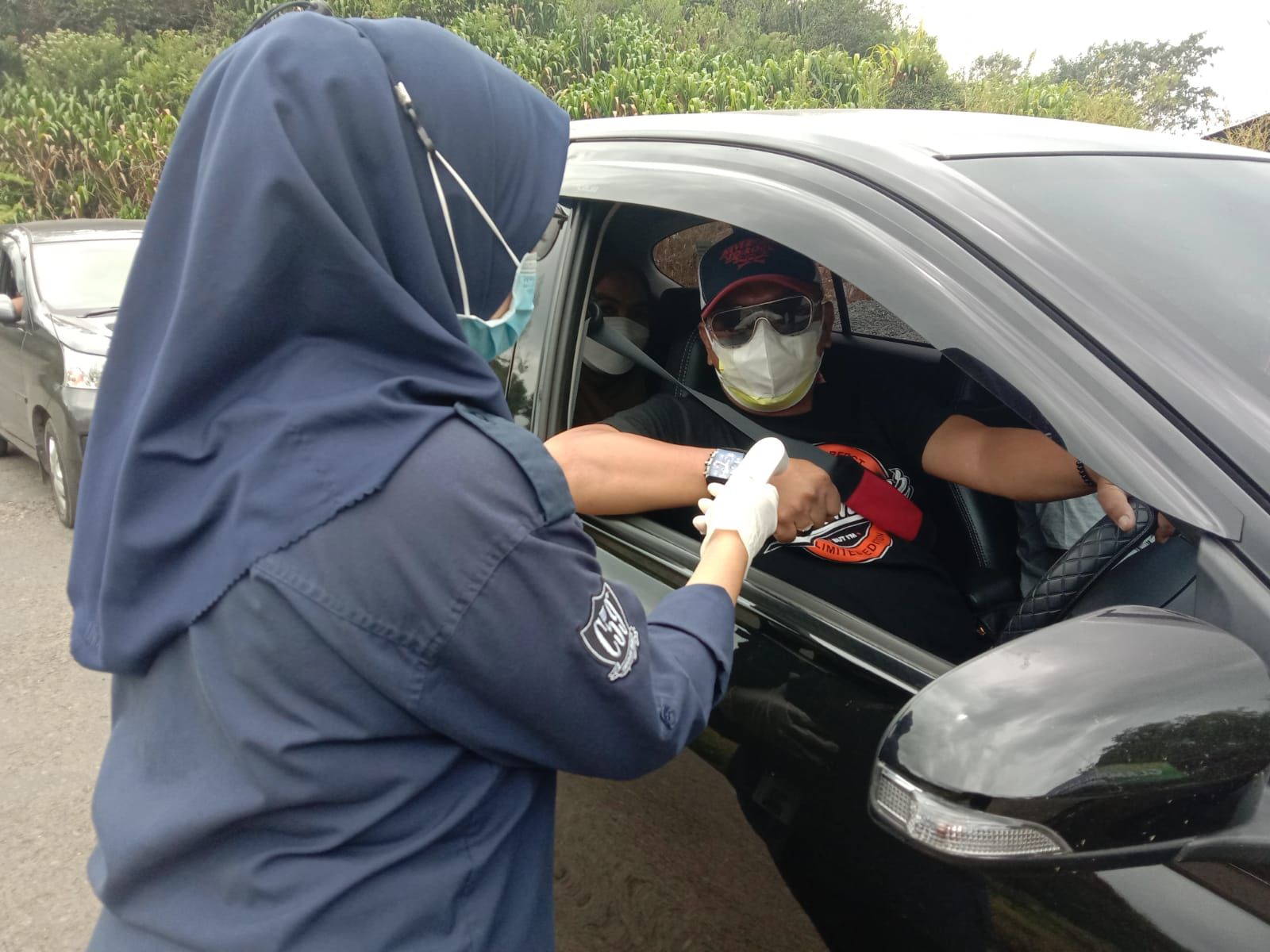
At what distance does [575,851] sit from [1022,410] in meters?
1.33

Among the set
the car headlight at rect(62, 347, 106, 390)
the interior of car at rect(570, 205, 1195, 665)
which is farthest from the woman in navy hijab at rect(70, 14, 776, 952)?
the car headlight at rect(62, 347, 106, 390)

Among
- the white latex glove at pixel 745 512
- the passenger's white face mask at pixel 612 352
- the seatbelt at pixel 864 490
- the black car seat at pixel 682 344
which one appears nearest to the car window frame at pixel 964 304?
the white latex glove at pixel 745 512

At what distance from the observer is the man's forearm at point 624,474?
1854 millimetres

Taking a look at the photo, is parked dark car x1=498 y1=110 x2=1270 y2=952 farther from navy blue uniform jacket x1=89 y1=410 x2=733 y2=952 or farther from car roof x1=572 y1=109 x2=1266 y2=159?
navy blue uniform jacket x1=89 y1=410 x2=733 y2=952

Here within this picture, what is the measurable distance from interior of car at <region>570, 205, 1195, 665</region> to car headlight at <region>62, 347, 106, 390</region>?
11.3 feet

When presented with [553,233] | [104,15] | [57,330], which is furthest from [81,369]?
[104,15]

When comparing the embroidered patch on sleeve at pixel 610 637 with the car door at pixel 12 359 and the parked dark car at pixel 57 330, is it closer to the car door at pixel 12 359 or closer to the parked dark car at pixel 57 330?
the parked dark car at pixel 57 330

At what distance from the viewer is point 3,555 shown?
16.2 ft

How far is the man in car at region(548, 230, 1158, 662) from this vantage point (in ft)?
6.00

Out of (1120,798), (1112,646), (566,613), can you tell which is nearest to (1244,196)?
(1112,646)

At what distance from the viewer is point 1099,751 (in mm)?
920

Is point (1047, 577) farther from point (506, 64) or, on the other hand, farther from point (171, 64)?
point (171, 64)

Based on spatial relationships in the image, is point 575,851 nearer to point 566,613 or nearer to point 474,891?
point 474,891

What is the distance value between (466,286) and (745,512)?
1.90 feet
